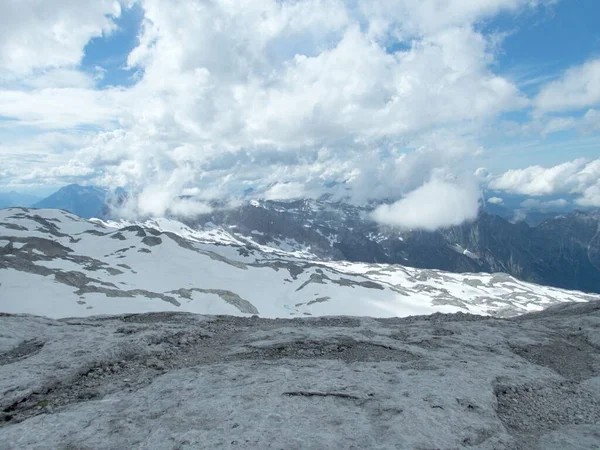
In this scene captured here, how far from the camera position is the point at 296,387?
1084 cm

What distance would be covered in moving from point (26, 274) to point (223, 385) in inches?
3840

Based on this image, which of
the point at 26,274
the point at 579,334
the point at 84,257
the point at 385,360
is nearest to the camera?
the point at 385,360

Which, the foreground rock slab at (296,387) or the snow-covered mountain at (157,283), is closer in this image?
the foreground rock slab at (296,387)

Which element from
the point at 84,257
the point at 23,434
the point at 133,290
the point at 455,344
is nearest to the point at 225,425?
the point at 23,434

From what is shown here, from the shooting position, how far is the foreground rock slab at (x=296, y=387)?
8562 mm

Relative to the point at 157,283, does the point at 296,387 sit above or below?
above

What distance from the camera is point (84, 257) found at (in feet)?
413

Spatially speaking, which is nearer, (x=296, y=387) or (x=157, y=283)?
(x=296, y=387)

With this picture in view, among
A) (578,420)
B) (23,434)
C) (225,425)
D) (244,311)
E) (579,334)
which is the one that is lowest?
(244,311)

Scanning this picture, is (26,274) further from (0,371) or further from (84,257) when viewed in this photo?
(0,371)

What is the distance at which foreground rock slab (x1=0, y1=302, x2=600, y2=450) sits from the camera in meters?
8.56

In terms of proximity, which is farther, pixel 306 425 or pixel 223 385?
pixel 223 385

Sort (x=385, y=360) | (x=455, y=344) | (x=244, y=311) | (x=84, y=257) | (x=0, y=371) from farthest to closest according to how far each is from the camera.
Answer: (x=84, y=257)
(x=244, y=311)
(x=455, y=344)
(x=385, y=360)
(x=0, y=371)

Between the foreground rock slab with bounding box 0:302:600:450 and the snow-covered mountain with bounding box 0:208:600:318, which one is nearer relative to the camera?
the foreground rock slab with bounding box 0:302:600:450
